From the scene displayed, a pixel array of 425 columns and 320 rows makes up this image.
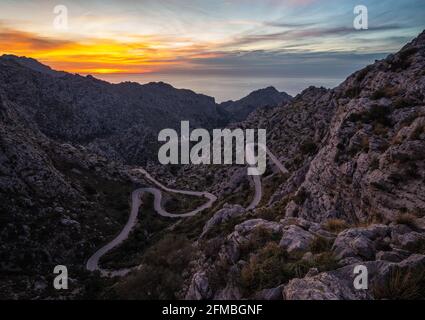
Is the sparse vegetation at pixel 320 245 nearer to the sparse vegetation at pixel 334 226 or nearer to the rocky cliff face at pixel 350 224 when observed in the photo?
the rocky cliff face at pixel 350 224

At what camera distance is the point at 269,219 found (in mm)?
25438

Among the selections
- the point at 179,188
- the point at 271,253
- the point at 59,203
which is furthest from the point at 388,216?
the point at 179,188

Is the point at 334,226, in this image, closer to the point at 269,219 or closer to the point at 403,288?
the point at 403,288

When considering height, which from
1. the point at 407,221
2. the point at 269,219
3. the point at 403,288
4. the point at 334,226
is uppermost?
the point at 407,221

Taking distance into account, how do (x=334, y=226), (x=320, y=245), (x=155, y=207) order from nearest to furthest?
(x=320, y=245), (x=334, y=226), (x=155, y=207)

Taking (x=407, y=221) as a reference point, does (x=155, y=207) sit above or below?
below

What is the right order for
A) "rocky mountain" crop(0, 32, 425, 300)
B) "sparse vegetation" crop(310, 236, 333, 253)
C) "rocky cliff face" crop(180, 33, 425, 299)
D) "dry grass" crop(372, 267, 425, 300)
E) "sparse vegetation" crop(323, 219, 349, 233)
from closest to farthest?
"dry grass" crop(372, 267, 425, 300)
"rocky cliff face" crop(180, 33, 425, 299)
"rocky mountain" crop(0, 32, 425, 300)
"sparse vegetation" crop(310, 236, 333, 253)
"sparse vegetation" crop(323, 219, 349, 233)

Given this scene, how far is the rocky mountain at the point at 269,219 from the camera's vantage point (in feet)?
42.3

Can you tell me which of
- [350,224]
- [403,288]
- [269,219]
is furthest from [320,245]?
[269,219]

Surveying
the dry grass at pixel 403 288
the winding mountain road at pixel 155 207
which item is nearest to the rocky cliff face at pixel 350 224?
the dry grass at pixel 403 288

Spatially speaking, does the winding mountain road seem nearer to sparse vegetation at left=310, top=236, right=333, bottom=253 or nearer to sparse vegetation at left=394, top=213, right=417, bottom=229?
sparse vegetation at left=310, top=236, right=333, bottom=253

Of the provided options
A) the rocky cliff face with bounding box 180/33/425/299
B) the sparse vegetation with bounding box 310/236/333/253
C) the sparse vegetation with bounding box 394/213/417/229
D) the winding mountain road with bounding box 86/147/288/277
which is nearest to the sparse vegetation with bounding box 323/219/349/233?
the rocky cliff face with bounding box 180/33/425/299

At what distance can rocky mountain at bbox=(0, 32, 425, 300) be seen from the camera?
1291cm
